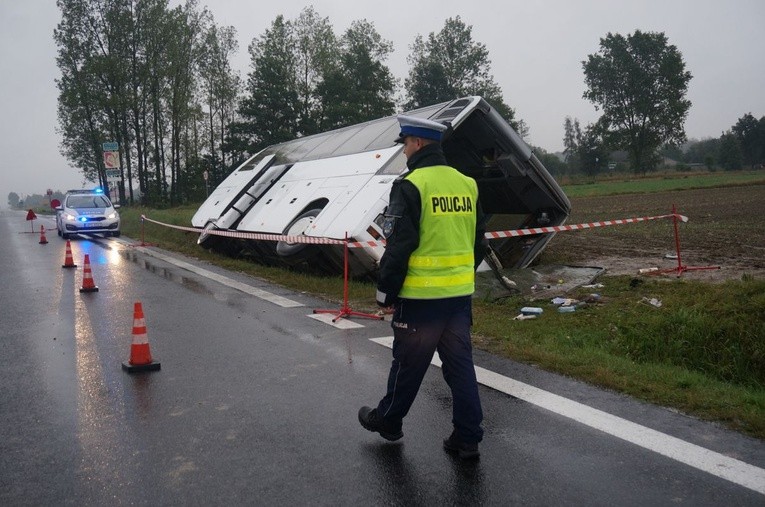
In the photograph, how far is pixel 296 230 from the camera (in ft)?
34.5

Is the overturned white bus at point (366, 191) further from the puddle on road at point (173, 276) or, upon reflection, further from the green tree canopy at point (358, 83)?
the green tree canopy at point (358, 83)

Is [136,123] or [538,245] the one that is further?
[136,123]

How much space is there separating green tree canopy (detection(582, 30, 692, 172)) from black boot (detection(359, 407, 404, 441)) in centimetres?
7423

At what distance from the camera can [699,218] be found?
19453 millimetres

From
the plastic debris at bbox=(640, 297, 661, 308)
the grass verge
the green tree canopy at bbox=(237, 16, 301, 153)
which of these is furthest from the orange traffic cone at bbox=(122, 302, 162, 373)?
the green tree canopy at bbox=(237, 16, 301, 153)

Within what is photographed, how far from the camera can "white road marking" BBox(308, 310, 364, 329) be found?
7.11m

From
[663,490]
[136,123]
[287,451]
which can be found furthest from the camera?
[136,123]

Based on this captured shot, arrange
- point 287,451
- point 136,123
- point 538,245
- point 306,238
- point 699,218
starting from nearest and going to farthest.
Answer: point 287,451
point 306,238
point 538,245
point 699,218
point 136,123

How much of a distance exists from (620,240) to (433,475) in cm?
1287

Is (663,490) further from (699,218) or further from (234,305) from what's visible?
(699,218)

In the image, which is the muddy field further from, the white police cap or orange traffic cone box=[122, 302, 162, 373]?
orange traffic cone box=[122, 302, 162, 373]

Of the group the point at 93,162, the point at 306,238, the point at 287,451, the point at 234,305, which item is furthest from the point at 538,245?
the point at 93,162

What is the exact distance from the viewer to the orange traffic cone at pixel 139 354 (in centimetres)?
539

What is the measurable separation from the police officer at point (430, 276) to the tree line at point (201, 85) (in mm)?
37737
